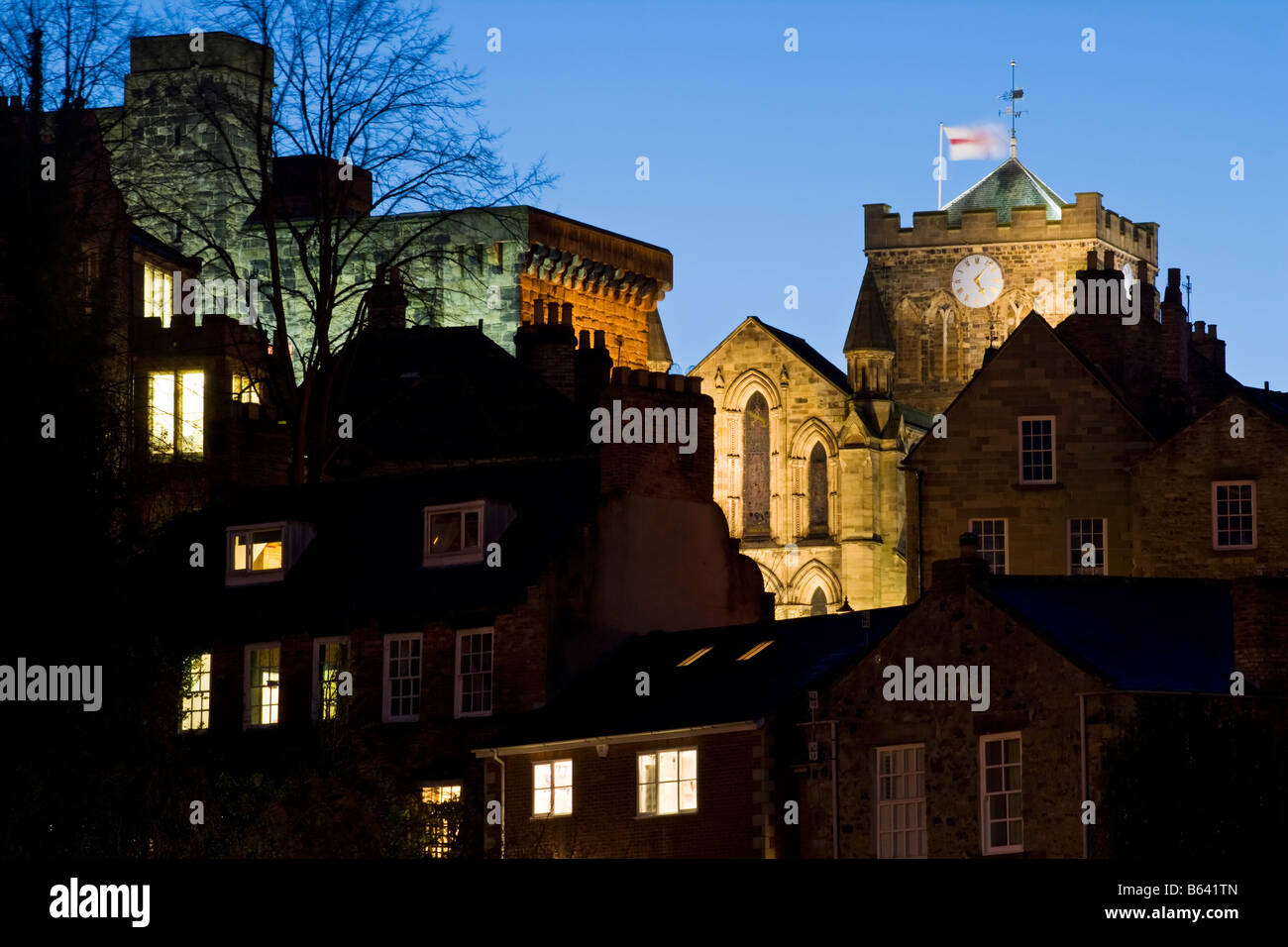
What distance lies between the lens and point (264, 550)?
178 feet

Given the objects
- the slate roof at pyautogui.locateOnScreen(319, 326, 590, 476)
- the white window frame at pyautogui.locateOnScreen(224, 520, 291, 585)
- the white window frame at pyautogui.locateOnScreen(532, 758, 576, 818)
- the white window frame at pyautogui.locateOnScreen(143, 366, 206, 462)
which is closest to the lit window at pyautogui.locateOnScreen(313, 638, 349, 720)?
the white window frame at pyautogui.locateOnScreen(224, 520, 291, 585)

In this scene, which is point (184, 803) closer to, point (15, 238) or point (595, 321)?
point (15, 238)

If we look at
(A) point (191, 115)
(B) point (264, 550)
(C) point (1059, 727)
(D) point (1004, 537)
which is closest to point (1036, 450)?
(D) point (1004, 537)

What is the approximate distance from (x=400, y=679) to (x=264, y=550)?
5465mm

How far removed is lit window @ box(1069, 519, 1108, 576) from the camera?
193 ft

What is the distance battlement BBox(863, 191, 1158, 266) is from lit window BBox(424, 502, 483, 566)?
68.2m

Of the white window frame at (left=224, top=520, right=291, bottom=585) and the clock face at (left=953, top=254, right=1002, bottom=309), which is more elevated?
the clock face at (left=953, top=254, right=1002, bottom=309)

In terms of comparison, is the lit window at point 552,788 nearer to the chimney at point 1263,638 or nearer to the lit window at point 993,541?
the chimney at point 1263,638

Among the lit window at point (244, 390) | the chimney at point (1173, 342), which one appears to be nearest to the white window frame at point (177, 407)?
the lit window at point (244, 390)

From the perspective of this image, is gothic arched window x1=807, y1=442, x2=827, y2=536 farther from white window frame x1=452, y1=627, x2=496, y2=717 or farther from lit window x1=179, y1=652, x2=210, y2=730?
white window frame x1=452, y1=627, x2=496, y2=717

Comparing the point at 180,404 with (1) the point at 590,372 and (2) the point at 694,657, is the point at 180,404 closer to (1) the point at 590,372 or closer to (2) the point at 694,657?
(1) the point at 590,372

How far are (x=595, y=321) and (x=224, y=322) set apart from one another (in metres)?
37.6
